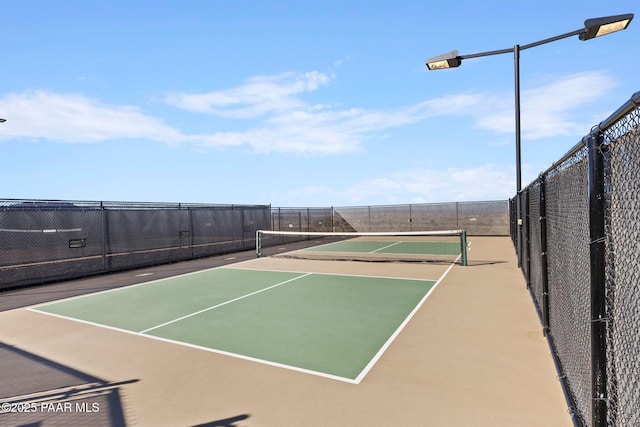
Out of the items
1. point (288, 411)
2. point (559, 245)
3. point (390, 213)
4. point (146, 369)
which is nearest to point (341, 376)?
point (288, 411)

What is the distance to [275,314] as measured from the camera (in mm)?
7168

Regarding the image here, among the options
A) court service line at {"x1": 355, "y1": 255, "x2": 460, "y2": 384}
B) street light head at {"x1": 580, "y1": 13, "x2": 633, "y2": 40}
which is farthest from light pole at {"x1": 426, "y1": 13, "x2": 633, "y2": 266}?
court service line at {"x1": 355, "y1": 255, "x2": 460, "y2": 384}

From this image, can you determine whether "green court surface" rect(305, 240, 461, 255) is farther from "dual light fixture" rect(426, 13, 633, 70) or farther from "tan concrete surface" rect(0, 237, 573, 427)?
"tan concrete surface" rect(0, 237, 573, 427)

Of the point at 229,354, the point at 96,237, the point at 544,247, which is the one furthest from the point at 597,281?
the point at 96,237

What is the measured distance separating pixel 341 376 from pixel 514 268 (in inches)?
392

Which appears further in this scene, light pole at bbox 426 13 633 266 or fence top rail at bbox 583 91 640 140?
light pole at bbox 426 13 633 266

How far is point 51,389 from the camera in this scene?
4.29 m

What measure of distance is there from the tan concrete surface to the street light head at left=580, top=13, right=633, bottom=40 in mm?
7030

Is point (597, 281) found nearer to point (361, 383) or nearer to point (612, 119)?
point (612, 119)

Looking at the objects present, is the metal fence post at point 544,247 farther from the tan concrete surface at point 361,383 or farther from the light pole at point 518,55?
the light pole at point 518,55

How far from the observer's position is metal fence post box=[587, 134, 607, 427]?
236 centimetres

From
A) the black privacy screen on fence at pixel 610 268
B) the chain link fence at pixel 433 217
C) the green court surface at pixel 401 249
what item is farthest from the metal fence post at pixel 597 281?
the chain link fence at pixel 433 217

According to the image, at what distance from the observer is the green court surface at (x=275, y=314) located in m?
5.18

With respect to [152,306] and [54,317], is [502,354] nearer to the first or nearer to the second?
[152,306]
